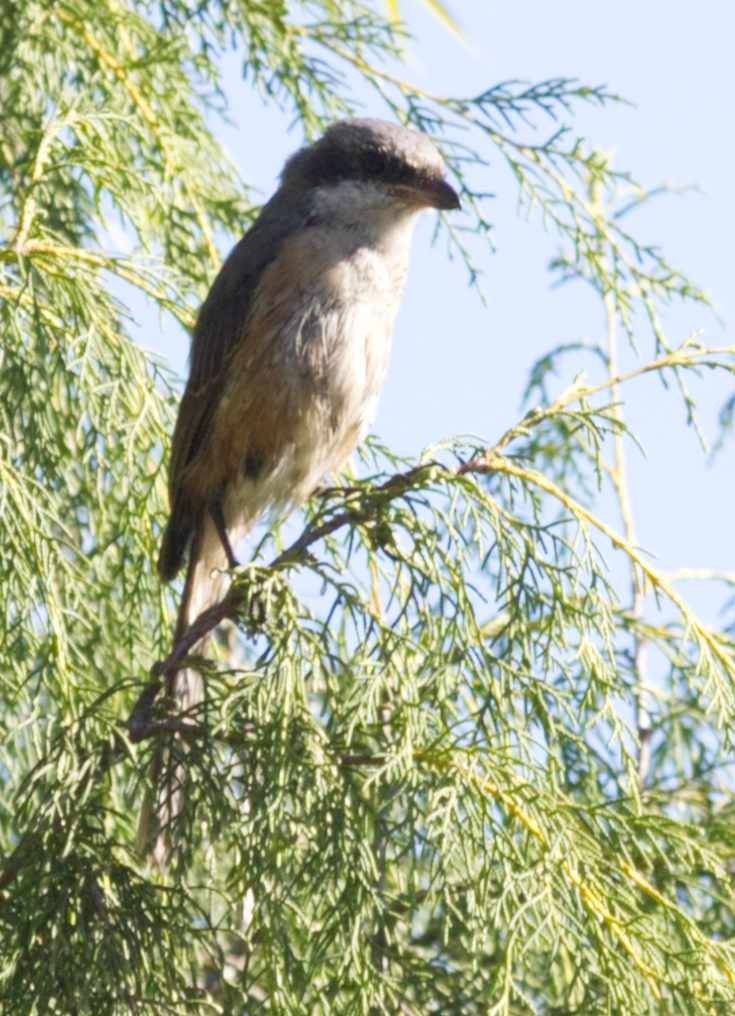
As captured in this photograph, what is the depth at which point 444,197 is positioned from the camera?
4199 millimetres

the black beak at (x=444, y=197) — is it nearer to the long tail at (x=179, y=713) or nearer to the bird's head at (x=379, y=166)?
the bird's head at (x=379, y=166)

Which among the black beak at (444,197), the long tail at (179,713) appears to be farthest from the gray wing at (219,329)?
the black beak at (444,197)

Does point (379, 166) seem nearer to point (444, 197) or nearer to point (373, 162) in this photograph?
point (373, 162)

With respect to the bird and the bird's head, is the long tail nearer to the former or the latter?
the bird

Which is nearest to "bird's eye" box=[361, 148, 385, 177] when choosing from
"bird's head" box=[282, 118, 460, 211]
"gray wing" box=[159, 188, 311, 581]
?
"bird's head" box=[282, 118, 460, 211]

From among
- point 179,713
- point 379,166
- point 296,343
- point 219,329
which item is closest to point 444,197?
point 379,166

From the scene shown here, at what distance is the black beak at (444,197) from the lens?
13.7ft

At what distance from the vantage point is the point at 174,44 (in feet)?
14.0

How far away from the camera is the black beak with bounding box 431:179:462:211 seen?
13.7 feet

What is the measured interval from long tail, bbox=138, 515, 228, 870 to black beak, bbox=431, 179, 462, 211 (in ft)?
3.19

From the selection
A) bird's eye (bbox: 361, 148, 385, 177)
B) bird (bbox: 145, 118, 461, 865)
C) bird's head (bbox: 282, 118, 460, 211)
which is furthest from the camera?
bird's eye (bbox: 361, 148, 385, 177)

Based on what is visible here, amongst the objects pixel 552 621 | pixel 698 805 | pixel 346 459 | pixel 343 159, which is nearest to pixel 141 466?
pixel 346 459

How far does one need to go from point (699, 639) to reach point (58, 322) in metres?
1.36

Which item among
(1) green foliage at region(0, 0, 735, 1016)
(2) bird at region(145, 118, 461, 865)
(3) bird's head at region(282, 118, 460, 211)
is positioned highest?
(3) bird's head at region(282, 118, 460, 211)
